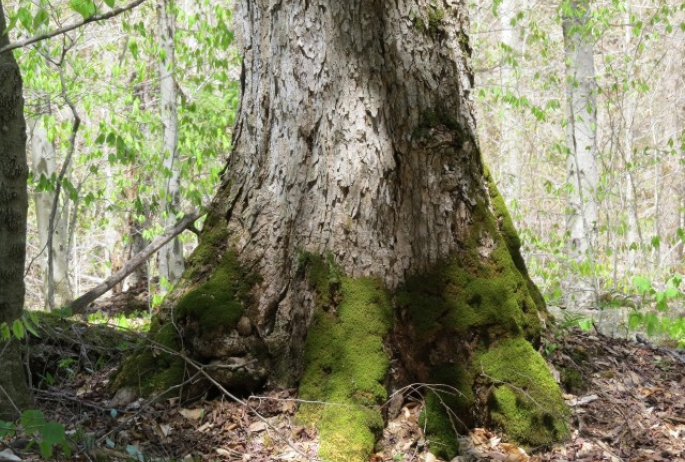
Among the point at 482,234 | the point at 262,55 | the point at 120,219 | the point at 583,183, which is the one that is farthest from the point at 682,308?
the point at 120,219

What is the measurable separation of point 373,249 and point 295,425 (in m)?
1.09

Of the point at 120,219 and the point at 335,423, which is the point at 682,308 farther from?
the point at 120,219

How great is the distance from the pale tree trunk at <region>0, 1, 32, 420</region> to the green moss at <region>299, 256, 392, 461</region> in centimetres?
154

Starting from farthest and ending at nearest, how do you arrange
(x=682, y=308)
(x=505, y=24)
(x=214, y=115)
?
(x=505, y=24) < (x=214, y=115) < (x=682, y=308)

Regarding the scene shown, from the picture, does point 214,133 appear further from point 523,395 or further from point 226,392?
point 523,395

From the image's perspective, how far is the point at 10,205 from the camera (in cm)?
309

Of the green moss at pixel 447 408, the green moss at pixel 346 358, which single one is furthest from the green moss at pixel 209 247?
the green moss at pixel 447 408

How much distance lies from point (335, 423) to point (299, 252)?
1.01 meters

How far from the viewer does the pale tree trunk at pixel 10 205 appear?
3.06m

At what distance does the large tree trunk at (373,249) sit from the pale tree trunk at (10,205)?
860mm

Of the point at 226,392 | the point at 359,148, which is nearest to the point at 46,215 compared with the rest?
the point at 226,392

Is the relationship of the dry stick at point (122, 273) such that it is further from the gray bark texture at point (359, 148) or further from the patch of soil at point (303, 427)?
the gray bark texture at point (359, 148)

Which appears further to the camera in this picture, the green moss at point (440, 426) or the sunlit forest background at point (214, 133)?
the sunlit forest background at point (214, 133)

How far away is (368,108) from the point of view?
3643 millimetres
